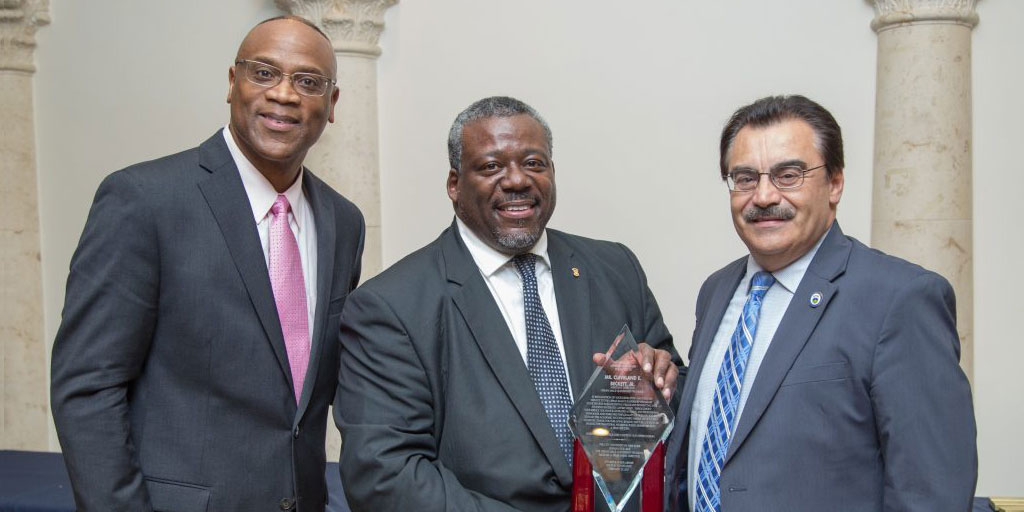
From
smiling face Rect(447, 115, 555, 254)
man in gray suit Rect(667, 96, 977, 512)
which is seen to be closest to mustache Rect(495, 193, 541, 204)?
smiling face Rect(447, 115, 555, 254)

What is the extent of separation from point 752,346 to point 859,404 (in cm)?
31

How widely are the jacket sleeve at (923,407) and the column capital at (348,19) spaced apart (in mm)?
4201

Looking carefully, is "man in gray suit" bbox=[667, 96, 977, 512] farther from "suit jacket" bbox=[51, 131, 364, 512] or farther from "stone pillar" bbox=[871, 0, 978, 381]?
"stone pillar" bbox=[871, 0, 978, 381]

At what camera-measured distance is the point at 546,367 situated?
257 centimetres

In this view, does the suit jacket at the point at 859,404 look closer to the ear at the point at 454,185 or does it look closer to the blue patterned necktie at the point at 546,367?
the blue patterned necktie at the point at 546,367

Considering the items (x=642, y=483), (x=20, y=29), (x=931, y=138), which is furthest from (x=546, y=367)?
(x=20, y=29)

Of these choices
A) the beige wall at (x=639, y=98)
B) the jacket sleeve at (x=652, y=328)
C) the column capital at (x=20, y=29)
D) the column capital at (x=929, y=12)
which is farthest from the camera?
the column capital at (x=20, y=29)

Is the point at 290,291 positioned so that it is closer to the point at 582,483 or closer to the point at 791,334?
the point at 582,483

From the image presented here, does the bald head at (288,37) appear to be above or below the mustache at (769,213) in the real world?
above

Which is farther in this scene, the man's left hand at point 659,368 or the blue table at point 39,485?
the blue table at point 39,485

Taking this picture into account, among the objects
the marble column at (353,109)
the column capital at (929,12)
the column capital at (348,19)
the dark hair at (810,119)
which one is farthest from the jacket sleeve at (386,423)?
the column capital at (929,12)

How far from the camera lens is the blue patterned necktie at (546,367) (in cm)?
252

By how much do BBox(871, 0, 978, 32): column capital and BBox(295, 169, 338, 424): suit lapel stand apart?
347cm

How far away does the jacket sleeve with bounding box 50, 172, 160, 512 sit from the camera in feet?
7.71
